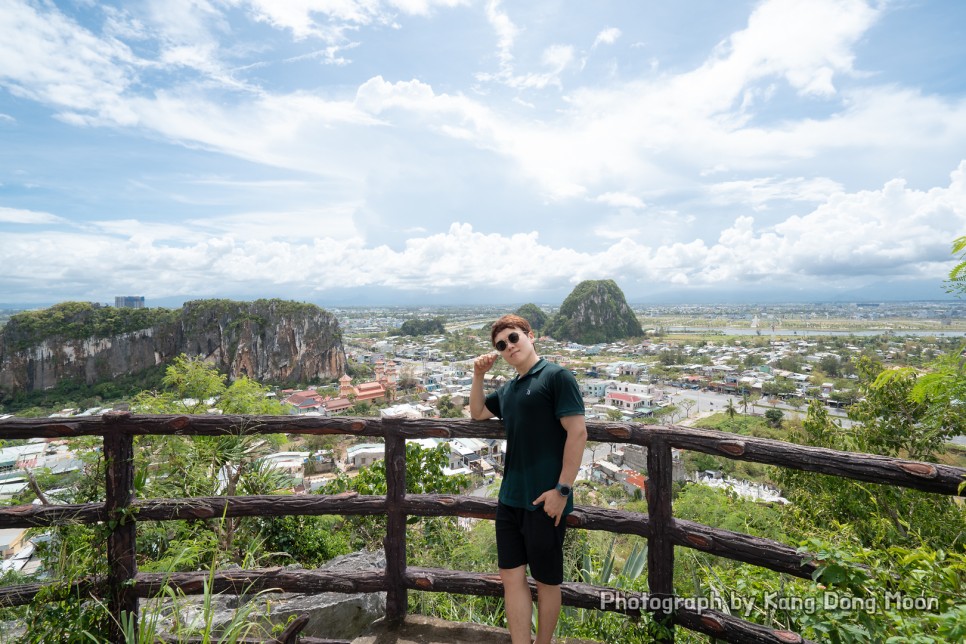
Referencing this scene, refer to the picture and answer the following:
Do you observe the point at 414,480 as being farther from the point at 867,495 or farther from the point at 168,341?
the point at 168,341

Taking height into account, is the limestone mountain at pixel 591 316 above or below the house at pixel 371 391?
above

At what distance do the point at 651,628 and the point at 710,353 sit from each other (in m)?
73.1

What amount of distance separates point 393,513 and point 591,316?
293 feet

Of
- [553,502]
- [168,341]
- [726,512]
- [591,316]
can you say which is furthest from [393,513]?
[591,316]

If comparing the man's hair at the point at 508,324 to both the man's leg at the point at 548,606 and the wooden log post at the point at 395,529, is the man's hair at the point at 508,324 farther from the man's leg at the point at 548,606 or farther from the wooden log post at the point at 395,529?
the man's leg at the point at 548,606

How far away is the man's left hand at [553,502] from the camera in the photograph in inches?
66.9

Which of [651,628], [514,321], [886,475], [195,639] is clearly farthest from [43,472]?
[886,475]

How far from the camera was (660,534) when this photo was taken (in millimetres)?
1998

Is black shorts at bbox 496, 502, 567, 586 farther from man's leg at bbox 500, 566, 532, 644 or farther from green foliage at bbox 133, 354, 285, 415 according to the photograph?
green foliage at bbox 133, 354, 285, 415

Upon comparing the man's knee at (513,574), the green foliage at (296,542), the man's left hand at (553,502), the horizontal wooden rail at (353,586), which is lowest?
the green foliage at (296,542)

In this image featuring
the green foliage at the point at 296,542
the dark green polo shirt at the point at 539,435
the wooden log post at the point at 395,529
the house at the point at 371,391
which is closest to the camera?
the dark green polo shirt at the point at 539,435

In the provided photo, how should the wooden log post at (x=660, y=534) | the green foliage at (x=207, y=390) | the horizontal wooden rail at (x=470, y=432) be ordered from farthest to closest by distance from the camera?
the green foliage at (x=207, y=390) → the wooden log post at (x=660, y=534) → the horizontal wooden rail at (x=470, y=432)

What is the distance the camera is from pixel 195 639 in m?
1.80

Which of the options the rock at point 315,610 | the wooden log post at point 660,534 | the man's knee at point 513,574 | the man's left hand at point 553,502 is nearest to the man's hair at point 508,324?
the man's left hand at point 553,502
